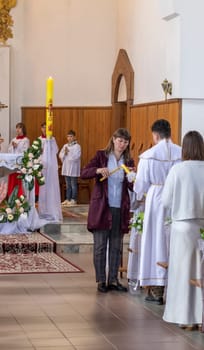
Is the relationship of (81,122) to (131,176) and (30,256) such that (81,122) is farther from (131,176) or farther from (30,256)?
(131,176)

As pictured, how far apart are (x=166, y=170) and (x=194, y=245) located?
1.40 meters

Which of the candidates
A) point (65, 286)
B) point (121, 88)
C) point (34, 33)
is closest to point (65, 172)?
point (121, 88)

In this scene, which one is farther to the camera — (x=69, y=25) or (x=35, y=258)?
(x=69, y=25)

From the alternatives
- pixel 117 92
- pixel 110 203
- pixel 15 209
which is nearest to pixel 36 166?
pixel 15 209

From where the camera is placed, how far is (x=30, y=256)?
1086 cm

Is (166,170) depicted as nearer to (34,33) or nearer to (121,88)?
(121,88)

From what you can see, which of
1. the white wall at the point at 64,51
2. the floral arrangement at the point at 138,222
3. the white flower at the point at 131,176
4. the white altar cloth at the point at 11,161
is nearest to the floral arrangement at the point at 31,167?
the white altar cloth at the point at 11,161

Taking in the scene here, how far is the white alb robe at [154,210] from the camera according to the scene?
776cm

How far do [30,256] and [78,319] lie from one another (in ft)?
13.0

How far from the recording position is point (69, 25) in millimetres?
18016

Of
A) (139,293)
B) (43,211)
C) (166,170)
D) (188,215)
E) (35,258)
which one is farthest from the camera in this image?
(43,211)

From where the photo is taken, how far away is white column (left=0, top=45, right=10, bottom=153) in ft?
57.7

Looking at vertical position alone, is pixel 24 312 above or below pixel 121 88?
below

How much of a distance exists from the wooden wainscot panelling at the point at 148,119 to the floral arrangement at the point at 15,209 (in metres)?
2.78
